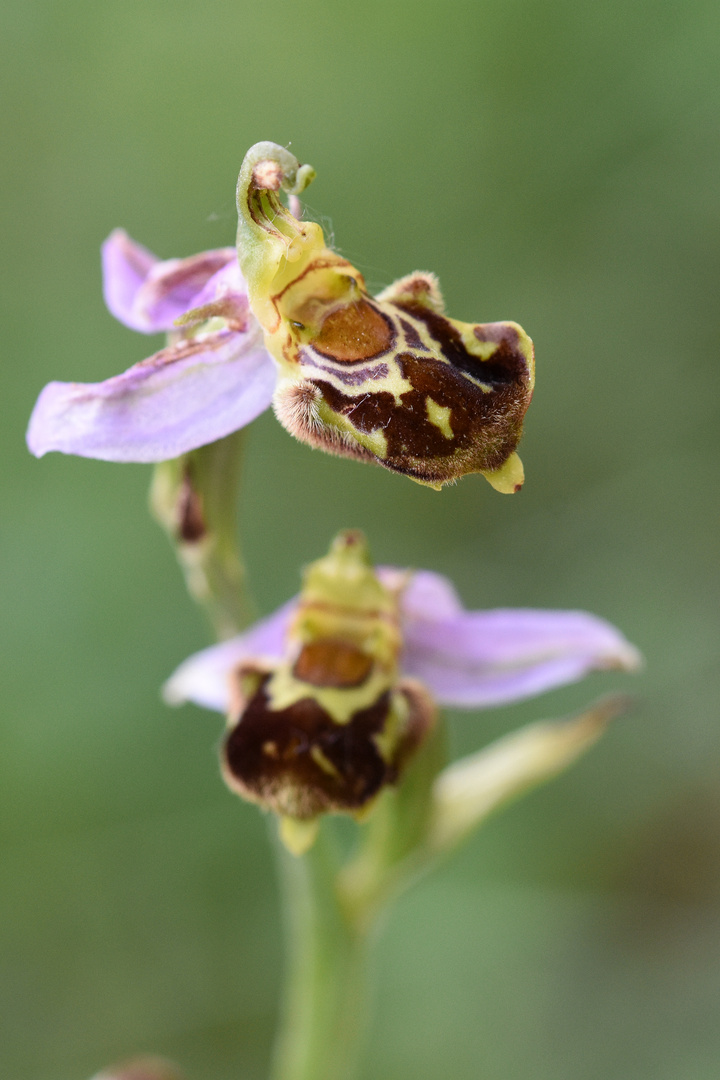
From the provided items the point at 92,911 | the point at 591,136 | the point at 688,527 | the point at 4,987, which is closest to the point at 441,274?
the point at 591,136

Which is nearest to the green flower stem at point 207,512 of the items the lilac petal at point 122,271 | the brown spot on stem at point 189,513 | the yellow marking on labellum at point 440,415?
the brown spot on stem at point 189,513

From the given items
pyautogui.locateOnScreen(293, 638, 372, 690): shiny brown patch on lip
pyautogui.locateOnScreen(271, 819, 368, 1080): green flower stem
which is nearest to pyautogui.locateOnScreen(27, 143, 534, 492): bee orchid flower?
pyautogui.locateOnScreen(293, 638, 372, 690): shiny brown patch on lip

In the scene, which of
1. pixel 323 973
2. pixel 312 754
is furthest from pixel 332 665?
pixel 323 973

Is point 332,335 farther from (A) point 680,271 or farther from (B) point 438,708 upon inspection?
(A) point 680,271

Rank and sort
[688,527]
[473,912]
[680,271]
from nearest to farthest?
[473,912]
[688,527]
[680,271]

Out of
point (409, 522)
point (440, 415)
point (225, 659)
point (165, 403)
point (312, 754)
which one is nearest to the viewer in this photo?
point (440, 415)

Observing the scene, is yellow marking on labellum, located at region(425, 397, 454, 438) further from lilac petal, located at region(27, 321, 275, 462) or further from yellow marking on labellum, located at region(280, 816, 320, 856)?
yellow marking on labellum, located at region(280, 816, 320, 856)

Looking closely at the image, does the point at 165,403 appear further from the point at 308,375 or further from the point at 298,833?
the point at 298,833
